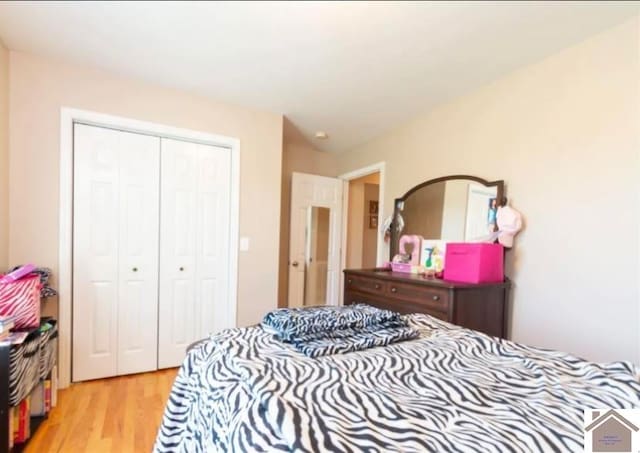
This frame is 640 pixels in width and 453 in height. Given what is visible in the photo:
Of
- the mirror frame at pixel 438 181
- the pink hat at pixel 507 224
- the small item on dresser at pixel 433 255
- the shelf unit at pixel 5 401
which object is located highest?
the mirror frame at pixel 438 181

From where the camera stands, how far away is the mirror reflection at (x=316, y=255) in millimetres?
3686

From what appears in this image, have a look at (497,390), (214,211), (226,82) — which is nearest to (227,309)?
(214,211)

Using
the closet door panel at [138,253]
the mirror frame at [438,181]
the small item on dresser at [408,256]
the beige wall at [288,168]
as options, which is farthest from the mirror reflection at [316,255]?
the closet door panel at [138,253]

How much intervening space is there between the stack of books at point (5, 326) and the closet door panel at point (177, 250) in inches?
38.5

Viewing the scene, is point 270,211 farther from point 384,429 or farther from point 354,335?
point 384,429

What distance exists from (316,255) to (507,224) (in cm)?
210

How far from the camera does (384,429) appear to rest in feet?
2.10

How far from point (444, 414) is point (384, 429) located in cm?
16

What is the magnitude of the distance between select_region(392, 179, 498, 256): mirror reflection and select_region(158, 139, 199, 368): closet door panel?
1.92 meters

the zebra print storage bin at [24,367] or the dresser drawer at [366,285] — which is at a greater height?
the dresser drawer at [366,285]

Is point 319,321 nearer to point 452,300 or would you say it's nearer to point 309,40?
point 452,300

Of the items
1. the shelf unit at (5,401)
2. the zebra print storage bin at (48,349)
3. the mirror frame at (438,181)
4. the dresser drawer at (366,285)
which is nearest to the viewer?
the shelf unit at (5,401)

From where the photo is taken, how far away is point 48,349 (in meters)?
1.94

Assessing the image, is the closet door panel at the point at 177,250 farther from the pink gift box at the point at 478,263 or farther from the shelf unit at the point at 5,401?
the pink gift box at the point at 478,263
